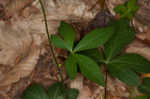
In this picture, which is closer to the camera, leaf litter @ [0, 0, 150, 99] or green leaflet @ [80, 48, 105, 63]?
leaf litter @ [0, 0, 150, 99]

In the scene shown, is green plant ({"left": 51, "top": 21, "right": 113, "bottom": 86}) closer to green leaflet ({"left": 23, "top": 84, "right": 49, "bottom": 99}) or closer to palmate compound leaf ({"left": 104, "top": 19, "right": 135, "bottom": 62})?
palmate compound leaf ({"left": 104, "top": 19, "right": 135, "bottom": 62})

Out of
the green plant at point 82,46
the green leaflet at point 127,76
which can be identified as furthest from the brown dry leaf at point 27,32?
the green leaflet at point 127,76

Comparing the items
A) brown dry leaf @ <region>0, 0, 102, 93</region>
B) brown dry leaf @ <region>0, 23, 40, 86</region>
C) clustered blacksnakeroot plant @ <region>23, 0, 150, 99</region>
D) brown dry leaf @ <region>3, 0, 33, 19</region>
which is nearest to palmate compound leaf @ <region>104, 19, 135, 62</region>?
clustered blacksnakeroot plant @ <region>23, 0, 150, 99</region>

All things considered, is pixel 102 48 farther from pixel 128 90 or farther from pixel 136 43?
pixel 128 90

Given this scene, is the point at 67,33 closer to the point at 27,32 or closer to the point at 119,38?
the point at 27,32

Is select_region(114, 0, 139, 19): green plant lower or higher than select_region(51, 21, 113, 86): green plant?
higher

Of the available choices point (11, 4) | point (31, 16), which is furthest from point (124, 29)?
point (11, 4)

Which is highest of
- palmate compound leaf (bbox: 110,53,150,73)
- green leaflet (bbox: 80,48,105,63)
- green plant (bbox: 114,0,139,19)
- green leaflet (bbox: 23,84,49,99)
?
green plant (bbox: 114,0,139,19)
